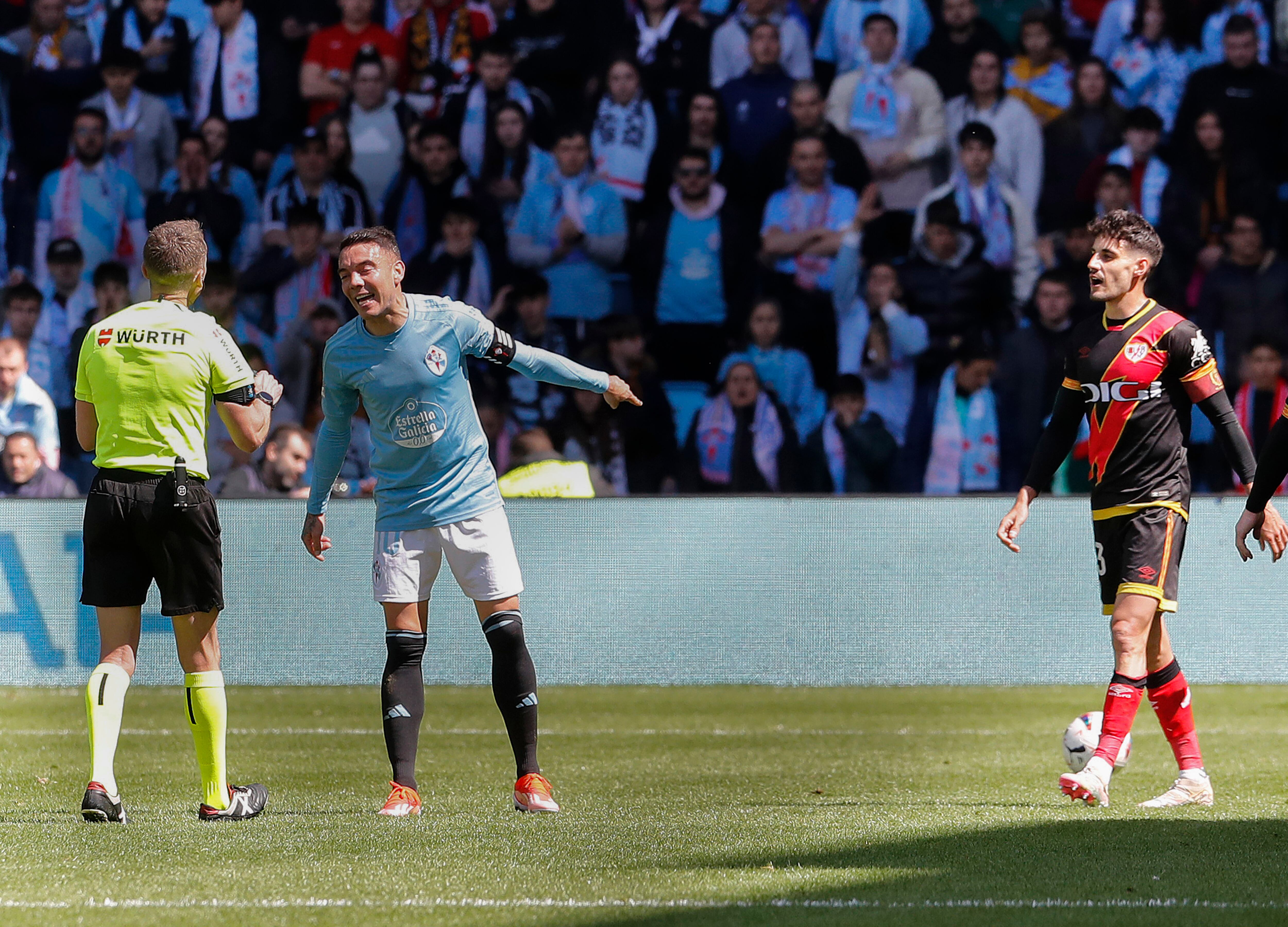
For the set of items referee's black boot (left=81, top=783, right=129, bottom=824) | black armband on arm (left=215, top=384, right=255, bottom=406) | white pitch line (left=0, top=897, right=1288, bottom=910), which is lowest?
referee's black boot (left=81, top=783, right=129, bottom=824)

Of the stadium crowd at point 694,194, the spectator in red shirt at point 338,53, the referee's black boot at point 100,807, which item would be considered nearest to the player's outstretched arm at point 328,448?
the referee's black boot at point 100,807

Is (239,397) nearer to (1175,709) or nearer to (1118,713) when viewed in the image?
(1118,713)

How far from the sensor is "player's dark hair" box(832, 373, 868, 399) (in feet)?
40.4

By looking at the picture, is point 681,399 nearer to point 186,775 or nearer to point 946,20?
point 946,20

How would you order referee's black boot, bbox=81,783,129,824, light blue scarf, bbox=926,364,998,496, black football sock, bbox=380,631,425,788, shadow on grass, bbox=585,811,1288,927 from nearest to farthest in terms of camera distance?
1. shadow on grass, bbox=585,811,1288,927
2. referee's black boot, bbox=81,783,129,824
3. black football sock, bbox=380,631,425,788
4. light blue scarf, bbox=926,364,998,496

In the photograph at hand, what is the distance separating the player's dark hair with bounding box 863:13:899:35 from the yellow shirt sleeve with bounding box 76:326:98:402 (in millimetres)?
9053

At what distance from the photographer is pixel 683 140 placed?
42.9ft

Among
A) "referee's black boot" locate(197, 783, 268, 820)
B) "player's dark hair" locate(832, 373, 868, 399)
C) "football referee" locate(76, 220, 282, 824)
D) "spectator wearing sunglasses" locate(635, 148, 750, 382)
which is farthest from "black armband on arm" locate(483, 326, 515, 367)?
"spectator wearing sunglasses" locate(635, 148, 750, 382)

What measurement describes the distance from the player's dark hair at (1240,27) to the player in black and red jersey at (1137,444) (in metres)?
7.92

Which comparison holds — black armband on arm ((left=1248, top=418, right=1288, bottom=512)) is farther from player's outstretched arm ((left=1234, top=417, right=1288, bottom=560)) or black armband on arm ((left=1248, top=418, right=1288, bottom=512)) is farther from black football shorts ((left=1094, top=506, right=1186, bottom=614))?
black football shorts ((left=1094, top=506, right=1186, bottom=614))

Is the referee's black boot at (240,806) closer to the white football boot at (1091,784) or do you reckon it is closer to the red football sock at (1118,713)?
the white football boot at (1091,784)

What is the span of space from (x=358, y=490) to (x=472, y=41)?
4.20 m

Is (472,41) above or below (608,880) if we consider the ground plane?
above

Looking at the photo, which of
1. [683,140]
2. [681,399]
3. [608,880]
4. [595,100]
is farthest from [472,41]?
[608,880]
